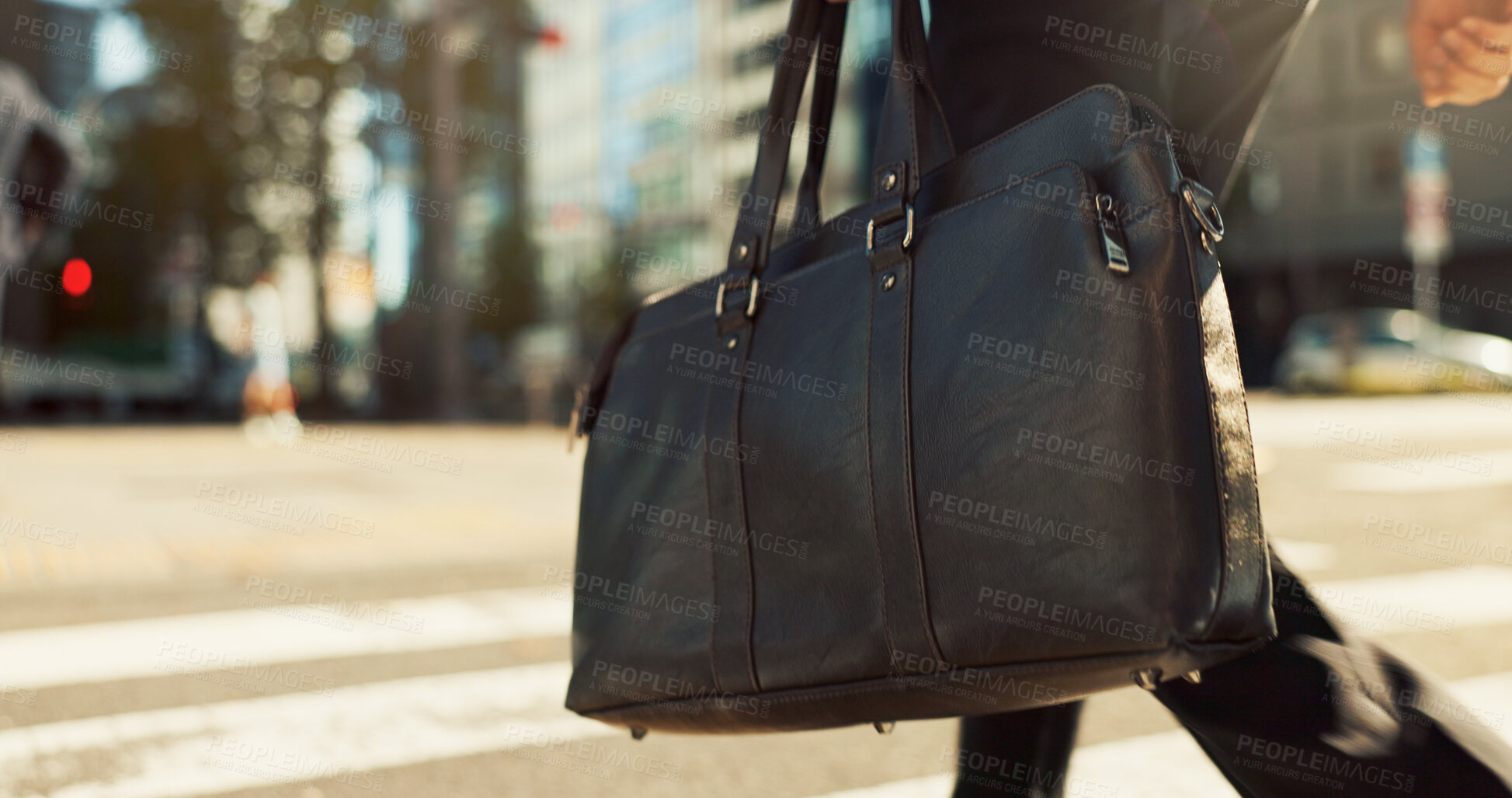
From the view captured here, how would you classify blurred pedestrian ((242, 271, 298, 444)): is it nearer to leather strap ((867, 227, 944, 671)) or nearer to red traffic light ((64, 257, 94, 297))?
red traffic light ((64, 257, 94, 297))

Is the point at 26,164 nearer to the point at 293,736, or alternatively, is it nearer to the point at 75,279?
the point at 293,736

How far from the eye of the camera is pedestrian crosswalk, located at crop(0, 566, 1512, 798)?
2549 mm

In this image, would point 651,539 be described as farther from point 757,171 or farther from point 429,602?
point 429,602

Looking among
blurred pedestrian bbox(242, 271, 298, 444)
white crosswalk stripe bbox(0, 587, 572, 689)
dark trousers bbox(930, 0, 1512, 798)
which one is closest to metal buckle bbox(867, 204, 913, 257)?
dark trousers bbox(930, 0, 1512, 798)

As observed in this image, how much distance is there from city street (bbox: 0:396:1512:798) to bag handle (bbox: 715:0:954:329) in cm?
63

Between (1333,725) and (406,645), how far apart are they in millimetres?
3273

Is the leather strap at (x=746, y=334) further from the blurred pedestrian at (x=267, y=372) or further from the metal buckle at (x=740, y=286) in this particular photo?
the blurred pedestrian at (x=267, y=372)

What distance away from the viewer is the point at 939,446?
3.52ft

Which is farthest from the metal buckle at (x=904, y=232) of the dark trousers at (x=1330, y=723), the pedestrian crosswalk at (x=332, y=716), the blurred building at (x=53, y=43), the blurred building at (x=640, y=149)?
the blurred building at (x=640, y=149)

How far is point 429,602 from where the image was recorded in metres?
4.57

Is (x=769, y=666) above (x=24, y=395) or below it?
above

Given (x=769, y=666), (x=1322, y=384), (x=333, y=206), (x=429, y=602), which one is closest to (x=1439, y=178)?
(x=1322, y=384)

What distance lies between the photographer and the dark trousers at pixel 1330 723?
1.00 m

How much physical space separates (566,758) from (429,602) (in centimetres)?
202
